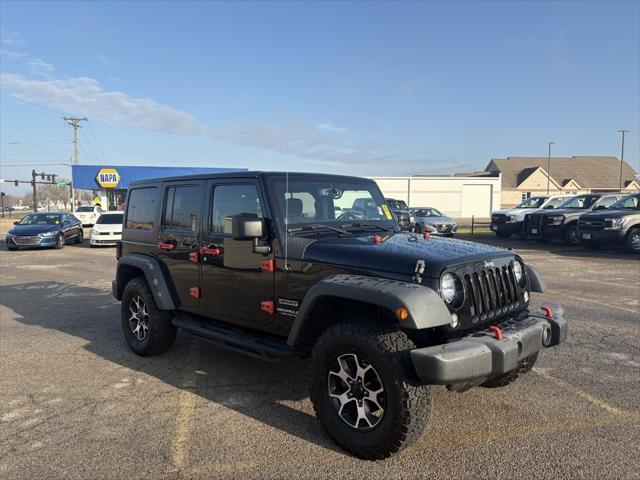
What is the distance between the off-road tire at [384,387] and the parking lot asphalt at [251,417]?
0.45 ft

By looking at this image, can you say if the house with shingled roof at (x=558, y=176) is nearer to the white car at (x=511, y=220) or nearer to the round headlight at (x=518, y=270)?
the white car at (x=511, y=220)

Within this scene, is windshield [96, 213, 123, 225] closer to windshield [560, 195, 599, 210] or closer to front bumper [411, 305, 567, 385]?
windshield [560, 195, 599, 210]

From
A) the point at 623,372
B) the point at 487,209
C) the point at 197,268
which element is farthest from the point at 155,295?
the point at 487,209

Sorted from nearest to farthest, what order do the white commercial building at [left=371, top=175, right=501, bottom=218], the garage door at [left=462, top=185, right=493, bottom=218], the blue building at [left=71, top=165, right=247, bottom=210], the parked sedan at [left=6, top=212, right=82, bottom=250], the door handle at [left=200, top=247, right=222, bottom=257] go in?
the door handle at [left=200, top=247, right=222, bottom=257]
the parked sedan at [left=6, top=212, right=82, bottom=250]
the blue building at [left=71, top=165, right=247, bottom=210]
the white commercial building at [left=371, top=175, right=501, bottom=218]
the garage door at [left=462, top=185, right=493, bottom=218]

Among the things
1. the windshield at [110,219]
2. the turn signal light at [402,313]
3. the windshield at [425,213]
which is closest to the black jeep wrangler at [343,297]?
the turn signal light at [402,313]

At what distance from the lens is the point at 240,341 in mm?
4125

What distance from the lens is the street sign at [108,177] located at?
3891cm

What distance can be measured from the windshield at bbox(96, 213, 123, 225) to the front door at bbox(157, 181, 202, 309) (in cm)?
1541

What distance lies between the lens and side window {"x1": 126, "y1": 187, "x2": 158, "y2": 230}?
5492 mm

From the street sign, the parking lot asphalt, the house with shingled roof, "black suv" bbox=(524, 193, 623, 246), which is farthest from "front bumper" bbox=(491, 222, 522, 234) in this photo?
the house with shingled roof

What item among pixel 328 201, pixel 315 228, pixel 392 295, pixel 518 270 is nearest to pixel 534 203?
pixel 518 270

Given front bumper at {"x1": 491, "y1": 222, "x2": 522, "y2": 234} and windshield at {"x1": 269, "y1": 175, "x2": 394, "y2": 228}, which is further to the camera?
front bumper at {"x1": 491, "y1": 222, "x2": 522, "y2": 234}

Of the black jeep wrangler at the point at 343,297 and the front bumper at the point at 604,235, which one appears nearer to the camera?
the black jeep wrangler at the point at 343,297

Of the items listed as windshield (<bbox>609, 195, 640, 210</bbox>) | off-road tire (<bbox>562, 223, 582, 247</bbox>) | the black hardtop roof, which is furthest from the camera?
off-road tire (<bbox>562, 223, 582, 247</bbox>)
